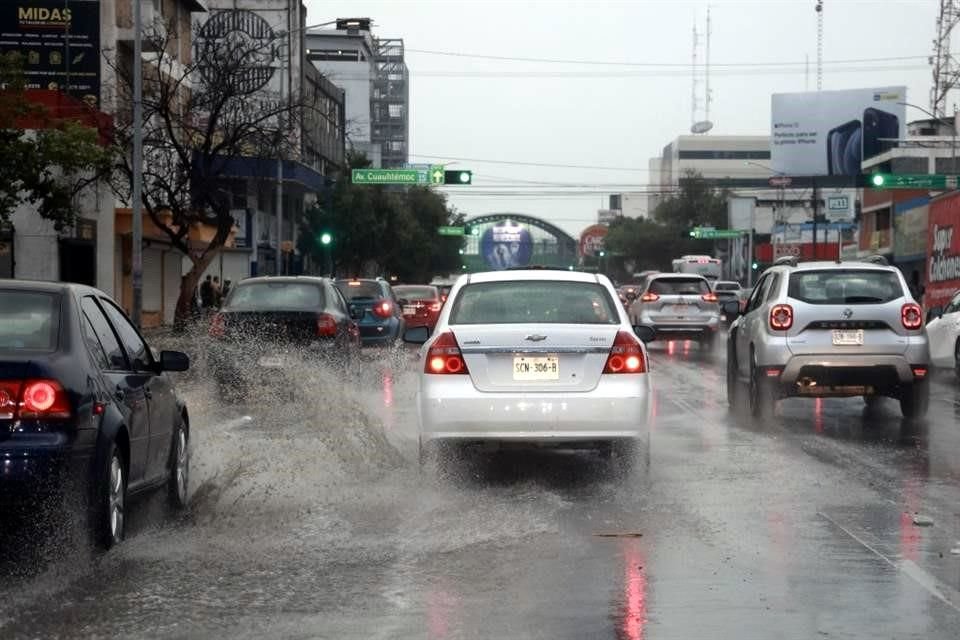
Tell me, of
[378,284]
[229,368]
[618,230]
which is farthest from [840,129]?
[229,368]

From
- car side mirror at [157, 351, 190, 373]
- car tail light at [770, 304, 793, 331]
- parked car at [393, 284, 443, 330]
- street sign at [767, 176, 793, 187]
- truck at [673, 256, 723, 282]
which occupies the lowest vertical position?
parked car at [393, 284, 443, 330]

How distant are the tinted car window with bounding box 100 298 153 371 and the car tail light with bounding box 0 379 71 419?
165cm

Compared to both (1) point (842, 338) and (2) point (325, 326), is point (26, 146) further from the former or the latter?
(1) point (842, 338)

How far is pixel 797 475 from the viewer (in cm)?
1186

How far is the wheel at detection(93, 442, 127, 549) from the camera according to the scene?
7.71 metres

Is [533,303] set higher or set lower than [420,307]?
higher

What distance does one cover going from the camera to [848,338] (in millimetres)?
15922

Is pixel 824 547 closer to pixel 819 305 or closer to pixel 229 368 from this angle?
pixel 819 305

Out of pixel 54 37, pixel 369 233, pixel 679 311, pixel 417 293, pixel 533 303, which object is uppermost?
pixel 54 37

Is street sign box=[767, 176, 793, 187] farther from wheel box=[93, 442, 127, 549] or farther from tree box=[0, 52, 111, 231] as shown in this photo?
wheel box=[93, 442, 127, 549]

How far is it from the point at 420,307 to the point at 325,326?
1785cm

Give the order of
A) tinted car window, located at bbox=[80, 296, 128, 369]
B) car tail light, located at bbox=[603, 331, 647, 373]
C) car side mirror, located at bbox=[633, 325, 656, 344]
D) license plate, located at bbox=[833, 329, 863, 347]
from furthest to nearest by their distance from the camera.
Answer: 1. license plate, located at bbox=[833, 329, 863, 347]
2. car side mirror, located at bbox=[633, 325, 656, 344]
3. car tail light, located at bbox=[603, 331, 647, 373]
4. tinted car window, located at bbox=[80, 296, 128, 369]

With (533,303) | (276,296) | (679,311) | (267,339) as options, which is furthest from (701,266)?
(533,303)

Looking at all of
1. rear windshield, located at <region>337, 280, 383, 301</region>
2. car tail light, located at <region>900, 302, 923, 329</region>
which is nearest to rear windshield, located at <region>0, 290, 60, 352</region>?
car tail light, located at <region>900, 302, 923, 329</region>
